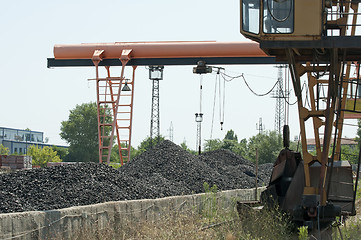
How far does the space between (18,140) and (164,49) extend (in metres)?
98.4

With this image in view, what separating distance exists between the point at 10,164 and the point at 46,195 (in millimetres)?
25864

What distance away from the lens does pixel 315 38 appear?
10734 mm

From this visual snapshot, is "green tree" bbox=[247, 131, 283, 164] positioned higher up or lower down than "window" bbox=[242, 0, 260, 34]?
lower down

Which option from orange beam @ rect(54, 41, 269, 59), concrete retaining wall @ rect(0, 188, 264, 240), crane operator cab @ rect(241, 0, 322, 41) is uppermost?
orange beam @ rect(54, 41, 269, 59)

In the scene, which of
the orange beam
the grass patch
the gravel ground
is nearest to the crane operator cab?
the grass patch

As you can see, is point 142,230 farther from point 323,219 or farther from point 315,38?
point 315,38

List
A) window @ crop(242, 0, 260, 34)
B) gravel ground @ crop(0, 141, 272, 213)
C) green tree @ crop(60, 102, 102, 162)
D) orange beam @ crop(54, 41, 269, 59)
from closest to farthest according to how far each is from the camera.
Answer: window @ crop(242, 0, 260, 34) → gravel ground @ crop(0, 141, 272, 213) → orange beam @ crop(54, 41, 269, 59) → green tree @ crop(60, 102, 102, 162)

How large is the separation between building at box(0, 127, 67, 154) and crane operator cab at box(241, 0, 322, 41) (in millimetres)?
112075

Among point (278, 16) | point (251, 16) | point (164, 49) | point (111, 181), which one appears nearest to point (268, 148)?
point (164, 49)

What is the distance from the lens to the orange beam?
87.5ft

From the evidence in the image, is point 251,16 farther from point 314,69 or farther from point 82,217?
point 82,217

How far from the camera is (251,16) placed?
11.4 m

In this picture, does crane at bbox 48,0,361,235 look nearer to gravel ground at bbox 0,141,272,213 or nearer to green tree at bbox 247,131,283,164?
gravel ground at bbox 0,141,272,213

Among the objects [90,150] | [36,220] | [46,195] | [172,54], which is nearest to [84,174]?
[46,195]
